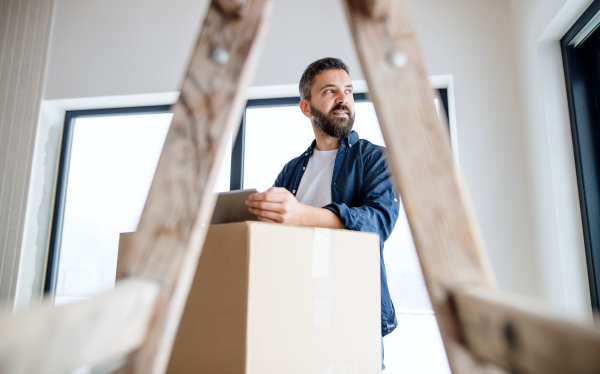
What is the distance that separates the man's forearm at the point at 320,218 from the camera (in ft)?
2.83

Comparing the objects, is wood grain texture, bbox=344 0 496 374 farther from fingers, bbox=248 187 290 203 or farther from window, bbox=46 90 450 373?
window, bbox=46 90 450 373

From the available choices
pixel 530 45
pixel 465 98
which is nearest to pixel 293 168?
pixel 465 98

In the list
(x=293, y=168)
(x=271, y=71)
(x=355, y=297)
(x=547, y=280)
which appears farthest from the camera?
(x=271, y=71)

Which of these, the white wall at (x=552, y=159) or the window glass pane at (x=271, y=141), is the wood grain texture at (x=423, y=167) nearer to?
the white wall at (x=552, y=159)

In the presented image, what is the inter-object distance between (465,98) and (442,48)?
1.01 feet

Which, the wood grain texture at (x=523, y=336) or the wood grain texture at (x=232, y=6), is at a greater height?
the wood grain texture at (x=232, y=6)

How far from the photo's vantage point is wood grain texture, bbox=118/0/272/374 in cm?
32

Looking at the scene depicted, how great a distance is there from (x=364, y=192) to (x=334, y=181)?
14cm

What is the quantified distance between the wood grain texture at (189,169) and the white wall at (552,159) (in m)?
1.57

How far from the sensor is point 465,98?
2010 mm

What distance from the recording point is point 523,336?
24 centimetres

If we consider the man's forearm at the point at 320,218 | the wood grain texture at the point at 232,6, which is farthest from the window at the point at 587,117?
the wood grain texture at the point at 232,6

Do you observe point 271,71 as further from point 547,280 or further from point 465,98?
point 547,280

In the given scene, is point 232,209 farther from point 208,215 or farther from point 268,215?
point 208,215
